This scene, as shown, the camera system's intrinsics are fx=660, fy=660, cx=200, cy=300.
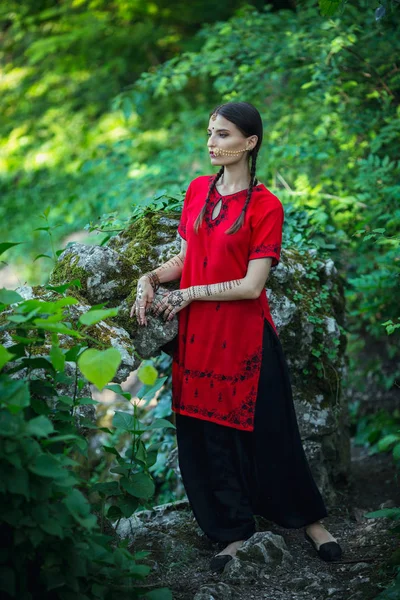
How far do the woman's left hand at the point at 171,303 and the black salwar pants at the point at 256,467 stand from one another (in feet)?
1.19

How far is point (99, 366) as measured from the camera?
180 cm

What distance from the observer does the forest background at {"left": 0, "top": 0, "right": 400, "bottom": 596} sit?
400 cm

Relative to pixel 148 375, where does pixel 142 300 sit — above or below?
below

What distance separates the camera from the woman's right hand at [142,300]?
8.55ft

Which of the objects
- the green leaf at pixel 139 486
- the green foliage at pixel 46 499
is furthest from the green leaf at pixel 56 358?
the green leaf at pixel 139 486

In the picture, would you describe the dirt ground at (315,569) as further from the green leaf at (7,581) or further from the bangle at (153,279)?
the bangle at (153,279)

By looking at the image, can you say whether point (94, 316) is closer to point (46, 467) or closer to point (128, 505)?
→ point (46, 467)

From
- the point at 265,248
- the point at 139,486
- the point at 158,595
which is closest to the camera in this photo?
the point at 158,595

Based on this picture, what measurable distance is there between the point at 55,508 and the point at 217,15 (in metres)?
7.50

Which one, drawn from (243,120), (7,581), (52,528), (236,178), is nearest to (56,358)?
(52,528)

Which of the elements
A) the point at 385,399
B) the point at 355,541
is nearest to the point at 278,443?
the point at 355,541

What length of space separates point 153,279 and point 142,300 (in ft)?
0.43

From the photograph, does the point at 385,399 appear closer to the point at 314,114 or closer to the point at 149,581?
the point at 314,114

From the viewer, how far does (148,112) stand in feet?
27.2
